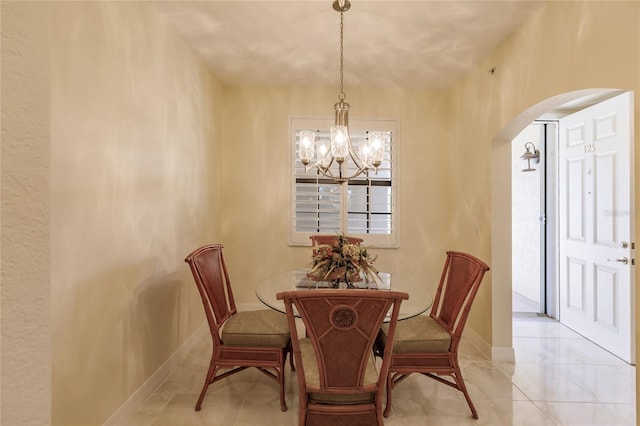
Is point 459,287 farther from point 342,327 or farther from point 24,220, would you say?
point 24,220

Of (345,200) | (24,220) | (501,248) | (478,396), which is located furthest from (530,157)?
(24,220)

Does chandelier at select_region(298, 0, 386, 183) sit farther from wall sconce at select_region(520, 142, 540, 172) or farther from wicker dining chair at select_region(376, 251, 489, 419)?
wall sconce at select_region(520, 142, 540, 172)

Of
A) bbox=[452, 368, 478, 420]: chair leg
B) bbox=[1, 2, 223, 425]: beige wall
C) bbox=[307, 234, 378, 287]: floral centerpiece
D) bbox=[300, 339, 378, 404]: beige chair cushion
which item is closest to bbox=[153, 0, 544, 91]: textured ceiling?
bbox=[1, 2, 223, 425]: beige wall

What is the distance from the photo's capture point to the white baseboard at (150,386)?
200cm

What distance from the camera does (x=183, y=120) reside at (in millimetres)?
Answer: 2900

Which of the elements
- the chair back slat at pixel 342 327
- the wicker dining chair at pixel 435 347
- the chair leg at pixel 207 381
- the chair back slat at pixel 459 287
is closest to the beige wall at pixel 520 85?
the chair back slat at pixel 459 287

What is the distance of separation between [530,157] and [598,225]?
1255mm

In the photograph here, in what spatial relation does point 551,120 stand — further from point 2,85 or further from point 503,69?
point 2,85

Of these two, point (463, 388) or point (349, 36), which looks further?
point (349, 36)

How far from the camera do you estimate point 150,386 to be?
2334 millimetres

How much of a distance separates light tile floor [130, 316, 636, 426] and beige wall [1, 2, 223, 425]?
0.29m

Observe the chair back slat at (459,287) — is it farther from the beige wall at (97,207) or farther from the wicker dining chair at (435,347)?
the beige wall at (97,207)

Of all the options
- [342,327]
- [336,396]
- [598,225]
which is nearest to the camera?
[342,327]

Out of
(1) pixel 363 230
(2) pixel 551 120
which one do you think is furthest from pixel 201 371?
(2) pixel 551 120
